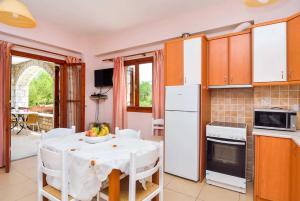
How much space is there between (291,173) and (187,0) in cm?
270

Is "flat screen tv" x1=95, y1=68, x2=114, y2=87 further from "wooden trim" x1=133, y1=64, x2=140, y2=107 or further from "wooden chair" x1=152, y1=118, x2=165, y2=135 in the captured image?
"wooden chair" x1=152, y1=118, x2=165, y2=135

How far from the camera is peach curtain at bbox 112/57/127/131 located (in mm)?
3975

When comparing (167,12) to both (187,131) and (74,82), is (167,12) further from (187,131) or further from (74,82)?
(74,82)

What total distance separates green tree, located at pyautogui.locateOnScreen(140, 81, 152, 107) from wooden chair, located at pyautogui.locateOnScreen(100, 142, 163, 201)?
7.55ft

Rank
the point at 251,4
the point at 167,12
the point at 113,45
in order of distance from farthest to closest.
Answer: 1. the point at 113,45
2. the point at 167,12
3. the point at 251,4

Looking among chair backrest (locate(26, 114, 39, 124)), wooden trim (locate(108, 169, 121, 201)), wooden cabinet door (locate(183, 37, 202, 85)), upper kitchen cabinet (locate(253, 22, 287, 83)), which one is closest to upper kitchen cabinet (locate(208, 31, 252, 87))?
upper kitchen cabinet (locate(253, 22, 287, 83))

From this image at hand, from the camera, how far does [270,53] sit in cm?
214

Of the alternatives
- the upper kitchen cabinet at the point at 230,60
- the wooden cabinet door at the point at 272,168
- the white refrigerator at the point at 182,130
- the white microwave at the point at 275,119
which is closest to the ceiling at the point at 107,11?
the upper kitchen cabinet at the point at 230,60

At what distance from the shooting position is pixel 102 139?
1.84 meters

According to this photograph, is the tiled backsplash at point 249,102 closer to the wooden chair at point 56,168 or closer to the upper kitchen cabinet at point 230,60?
the upper kitchen cabinet at point 230,60

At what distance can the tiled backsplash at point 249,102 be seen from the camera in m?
2.25

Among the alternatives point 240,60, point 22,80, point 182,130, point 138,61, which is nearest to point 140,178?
point 182,130

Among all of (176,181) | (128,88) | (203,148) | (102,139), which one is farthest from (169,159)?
(128,88)

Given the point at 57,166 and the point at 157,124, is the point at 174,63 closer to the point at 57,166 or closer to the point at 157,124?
the point at 157,124
